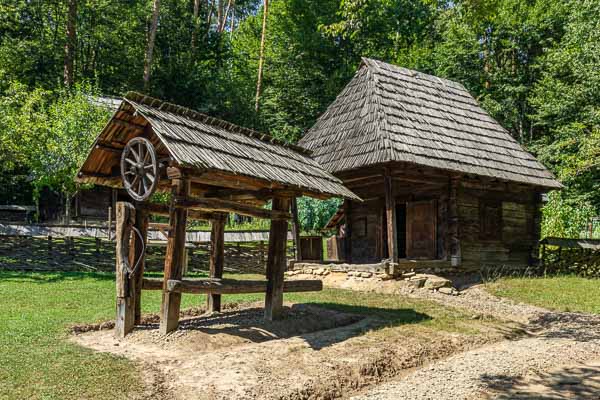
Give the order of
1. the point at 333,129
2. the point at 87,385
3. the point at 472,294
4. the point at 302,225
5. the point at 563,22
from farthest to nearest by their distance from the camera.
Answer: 1. the point at 563,22
2. the point at 302,225
3. the point at 333,129
4. the point at 472,294
5. the point at 87,385

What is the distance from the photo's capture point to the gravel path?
18.4 feet

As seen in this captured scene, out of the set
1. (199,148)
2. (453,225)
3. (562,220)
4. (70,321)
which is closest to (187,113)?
(199,148)

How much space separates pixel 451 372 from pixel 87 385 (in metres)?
4.18

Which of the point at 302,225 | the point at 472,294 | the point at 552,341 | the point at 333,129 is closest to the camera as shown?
the point at 552,341

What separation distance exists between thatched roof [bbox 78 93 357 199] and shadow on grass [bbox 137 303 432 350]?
210cm

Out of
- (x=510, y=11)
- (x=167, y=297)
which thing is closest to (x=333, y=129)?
(x=167, y=297)

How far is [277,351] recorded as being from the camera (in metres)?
6.50

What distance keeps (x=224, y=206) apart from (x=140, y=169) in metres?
1.29

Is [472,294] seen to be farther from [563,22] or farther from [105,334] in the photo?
[563,22]

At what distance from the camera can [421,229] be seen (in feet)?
48.8

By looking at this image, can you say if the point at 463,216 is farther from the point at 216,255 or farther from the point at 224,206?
the point at 224,206

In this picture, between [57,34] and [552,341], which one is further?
[57,34]

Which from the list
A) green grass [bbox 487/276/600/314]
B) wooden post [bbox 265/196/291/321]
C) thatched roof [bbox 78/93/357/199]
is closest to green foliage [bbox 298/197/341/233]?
green grass [bbox 487/276/600/314]

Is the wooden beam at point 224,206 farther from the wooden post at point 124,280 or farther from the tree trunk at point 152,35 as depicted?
the tree trunk at point 152,35
